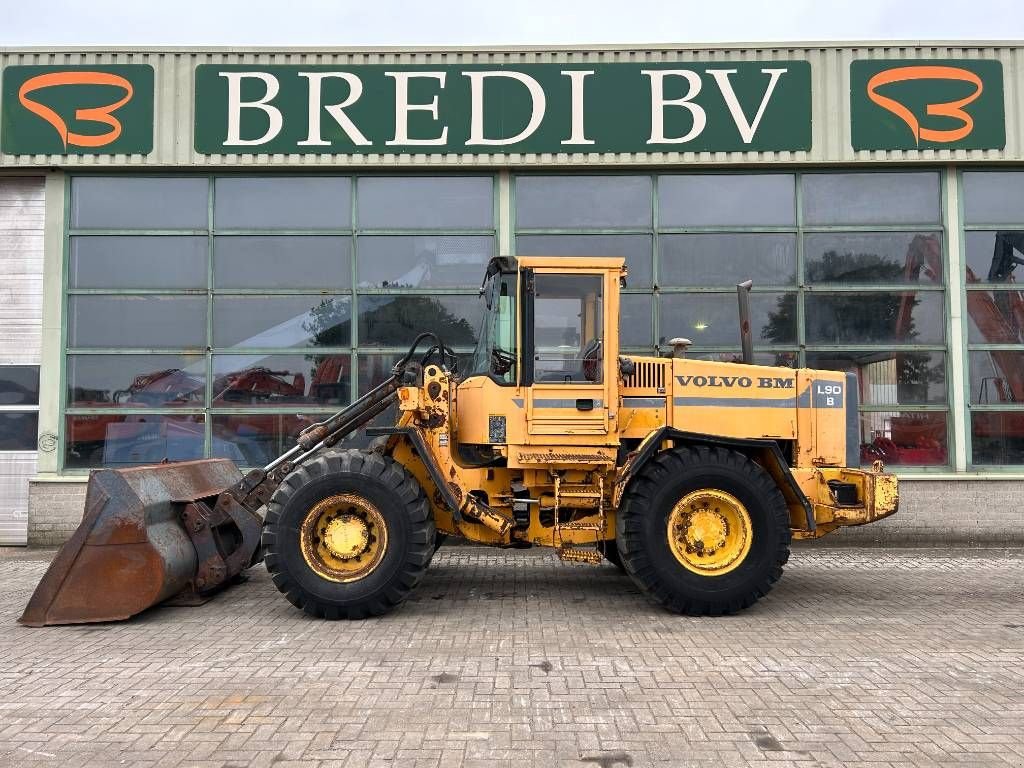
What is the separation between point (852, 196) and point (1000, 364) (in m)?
3.04

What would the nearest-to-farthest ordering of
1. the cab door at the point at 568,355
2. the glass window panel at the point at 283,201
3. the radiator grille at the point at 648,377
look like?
the cab door at the point at 568,355
the radiator grille at the point at 648,377
the glass window panel at the point at 283,201

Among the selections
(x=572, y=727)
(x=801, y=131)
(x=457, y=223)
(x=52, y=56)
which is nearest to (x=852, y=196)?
(x=801, y=131)

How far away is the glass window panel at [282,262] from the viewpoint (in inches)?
416

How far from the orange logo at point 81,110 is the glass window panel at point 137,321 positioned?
2139 mm

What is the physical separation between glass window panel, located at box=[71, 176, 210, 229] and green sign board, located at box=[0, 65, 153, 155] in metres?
0.44

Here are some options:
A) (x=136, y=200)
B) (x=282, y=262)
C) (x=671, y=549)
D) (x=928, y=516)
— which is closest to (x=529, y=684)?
(x=671, y=549)

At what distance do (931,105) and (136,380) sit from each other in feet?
37.2

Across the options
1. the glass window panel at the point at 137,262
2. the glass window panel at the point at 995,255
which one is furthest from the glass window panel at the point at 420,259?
the glass window panel at the point at 995,255

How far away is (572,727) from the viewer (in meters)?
4.08

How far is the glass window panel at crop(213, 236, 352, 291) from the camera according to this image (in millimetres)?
10555

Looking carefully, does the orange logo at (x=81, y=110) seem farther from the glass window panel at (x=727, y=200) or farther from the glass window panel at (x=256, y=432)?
the glass window panel at (x=727, y=200)

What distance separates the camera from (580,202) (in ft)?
34.7

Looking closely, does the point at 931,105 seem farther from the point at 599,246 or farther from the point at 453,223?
the point at 453,223

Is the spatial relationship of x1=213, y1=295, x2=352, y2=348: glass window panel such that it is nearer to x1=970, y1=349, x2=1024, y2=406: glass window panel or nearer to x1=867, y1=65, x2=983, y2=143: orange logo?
x1=867, y1=65, x2=983, y2=143: orange logo
